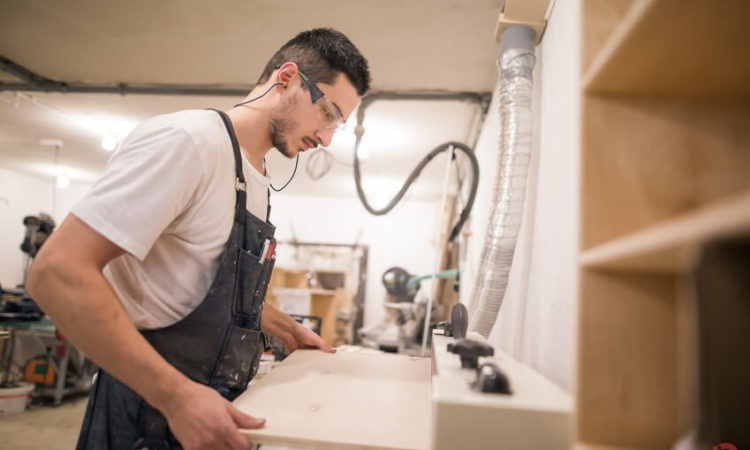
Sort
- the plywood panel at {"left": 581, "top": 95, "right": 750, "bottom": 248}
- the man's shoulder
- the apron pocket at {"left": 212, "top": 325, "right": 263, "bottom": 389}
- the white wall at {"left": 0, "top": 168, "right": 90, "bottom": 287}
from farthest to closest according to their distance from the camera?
the white wall at {"left": 0, "top": 168, "right": 90, "bottom": 287}, the apron pocket at {"left": 212, "top": 325, "right": 263, "bottom": 389}, the man's shoulder, the plywood panel at {"left": 581, "top": 95, "right": 750, "bottom": 248}

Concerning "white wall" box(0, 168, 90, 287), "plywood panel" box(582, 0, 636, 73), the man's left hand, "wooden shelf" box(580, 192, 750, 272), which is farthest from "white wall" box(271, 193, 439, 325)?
"wooden shelf" box(580, 192, 750, 272)

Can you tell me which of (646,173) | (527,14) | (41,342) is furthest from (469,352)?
(41,342)

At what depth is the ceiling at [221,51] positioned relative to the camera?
246 centimetres

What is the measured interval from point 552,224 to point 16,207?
28.6 ft

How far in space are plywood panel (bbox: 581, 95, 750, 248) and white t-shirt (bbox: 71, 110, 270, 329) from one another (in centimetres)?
82

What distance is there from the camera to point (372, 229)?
7.70 metres

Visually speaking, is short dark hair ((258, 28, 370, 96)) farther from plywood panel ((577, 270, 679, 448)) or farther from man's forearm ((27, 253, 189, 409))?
plywood panel ((577, 270, 679, 448))

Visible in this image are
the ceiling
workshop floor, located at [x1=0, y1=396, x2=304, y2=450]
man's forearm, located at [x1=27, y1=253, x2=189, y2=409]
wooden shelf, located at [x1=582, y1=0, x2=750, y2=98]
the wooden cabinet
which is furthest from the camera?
the wooden cabinet

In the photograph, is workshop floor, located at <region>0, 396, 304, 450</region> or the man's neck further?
workshop floor, located at <region>0, 396, 304, 450</region>

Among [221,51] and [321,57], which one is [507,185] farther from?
[221,51]

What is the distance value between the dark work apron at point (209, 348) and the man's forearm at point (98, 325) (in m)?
0.20

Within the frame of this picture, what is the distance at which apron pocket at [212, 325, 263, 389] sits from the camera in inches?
42.8

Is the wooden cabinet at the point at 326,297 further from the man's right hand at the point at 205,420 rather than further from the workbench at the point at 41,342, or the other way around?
the man's right hand at the point at 205,420

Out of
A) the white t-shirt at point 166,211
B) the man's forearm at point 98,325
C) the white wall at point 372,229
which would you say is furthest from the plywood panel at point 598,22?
the white wall at point 372,229
